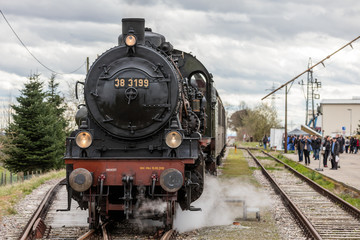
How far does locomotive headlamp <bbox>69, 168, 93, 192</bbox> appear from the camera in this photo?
23.8ft

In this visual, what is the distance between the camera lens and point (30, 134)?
2619cm

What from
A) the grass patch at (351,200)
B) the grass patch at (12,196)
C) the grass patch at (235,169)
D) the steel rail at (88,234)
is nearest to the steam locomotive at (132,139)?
the steel rail at (88,234)

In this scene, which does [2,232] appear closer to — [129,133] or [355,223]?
[129,133]

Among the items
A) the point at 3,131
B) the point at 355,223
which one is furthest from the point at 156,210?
the point at 3,131

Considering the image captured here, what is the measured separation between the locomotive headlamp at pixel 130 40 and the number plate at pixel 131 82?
59cm

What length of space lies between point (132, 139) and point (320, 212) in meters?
5.38

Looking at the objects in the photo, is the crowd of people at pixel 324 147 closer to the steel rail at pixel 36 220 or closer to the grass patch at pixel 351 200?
the grass patch at pixel 351 200

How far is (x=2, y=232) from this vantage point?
8.34m

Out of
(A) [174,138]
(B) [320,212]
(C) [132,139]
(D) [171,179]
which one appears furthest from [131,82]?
(B) [320,212]

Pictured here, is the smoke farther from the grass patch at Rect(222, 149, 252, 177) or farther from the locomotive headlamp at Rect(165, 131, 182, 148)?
the grass patch at Rect(222, 149, 252, 177)

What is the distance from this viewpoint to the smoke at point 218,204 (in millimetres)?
8947

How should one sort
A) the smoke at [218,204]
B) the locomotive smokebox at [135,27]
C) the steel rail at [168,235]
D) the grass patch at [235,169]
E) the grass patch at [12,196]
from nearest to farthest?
1. the steel rail at [168,235]
2. the locomotive smokebox at [135,27]
3. the smoke at [218,204]
4. the grass patch at [12,196]
5. the grass patch at [235,169]

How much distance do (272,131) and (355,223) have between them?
118 ft

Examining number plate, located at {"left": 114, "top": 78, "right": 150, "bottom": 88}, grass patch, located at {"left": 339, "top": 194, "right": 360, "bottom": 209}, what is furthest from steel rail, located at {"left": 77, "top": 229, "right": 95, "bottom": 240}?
grass patch, located at {"left": 339, "top": 194, "right": 360, "bottom": 209}
